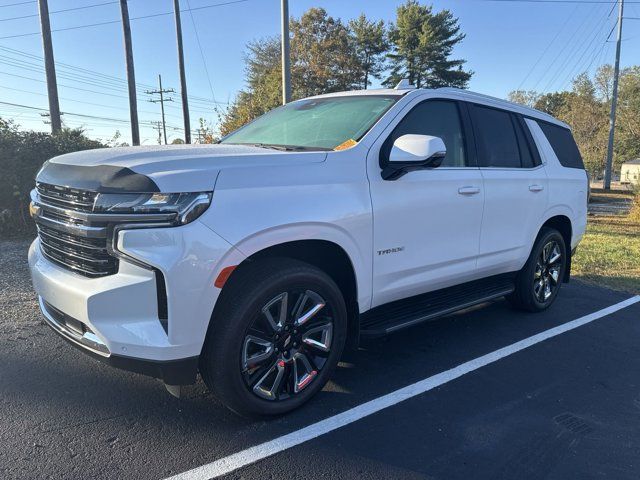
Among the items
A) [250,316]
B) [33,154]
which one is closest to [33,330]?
[250,316]

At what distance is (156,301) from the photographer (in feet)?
7.90

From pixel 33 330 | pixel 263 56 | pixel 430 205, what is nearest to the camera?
pixel 430 205

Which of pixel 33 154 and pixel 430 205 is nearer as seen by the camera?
pixel 430 205

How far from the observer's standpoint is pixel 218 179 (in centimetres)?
255

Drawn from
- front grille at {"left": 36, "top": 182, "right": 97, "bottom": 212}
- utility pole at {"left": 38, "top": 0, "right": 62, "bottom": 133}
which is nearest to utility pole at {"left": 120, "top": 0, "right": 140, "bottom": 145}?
utility pole at {"left": 38, "top": 0, "right": 62, "bottom": 133}

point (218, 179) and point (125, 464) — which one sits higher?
point (218, 179)

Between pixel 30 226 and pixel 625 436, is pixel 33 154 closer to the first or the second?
pixel 30 226

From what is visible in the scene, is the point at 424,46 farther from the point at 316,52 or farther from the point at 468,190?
the point at 468,190

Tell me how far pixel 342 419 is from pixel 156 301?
1343 mm

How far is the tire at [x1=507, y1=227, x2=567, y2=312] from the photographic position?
496 centimetres

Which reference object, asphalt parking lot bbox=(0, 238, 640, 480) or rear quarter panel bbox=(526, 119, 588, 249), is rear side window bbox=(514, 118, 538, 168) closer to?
rear quarter panel bbox=(526, 119, 588, 249)

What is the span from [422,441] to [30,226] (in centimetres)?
795

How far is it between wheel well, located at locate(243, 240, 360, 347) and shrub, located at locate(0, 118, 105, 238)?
6.83 meters

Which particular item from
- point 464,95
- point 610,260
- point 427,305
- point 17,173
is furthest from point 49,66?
point 610,260
